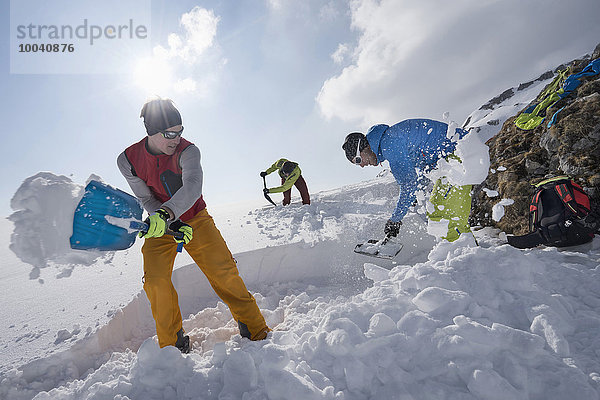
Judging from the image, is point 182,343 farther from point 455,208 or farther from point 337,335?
point 455,208

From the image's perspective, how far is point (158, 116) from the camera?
6.23 feet

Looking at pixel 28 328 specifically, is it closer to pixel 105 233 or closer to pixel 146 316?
pixel 146 316

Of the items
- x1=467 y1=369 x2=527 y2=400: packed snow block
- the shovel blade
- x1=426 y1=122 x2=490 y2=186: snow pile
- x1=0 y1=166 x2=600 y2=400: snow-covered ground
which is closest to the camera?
x1=467 y1=369 x2=527 y2=400: packed snow block

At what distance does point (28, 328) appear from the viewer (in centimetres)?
199

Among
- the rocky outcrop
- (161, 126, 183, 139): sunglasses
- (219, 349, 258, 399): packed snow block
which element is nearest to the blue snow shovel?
(161, 126, 183, 139): sunglasses

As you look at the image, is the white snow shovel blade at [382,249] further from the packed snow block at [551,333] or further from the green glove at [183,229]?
the green glove at [183,229]

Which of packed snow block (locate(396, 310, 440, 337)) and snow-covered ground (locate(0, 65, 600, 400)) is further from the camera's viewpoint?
packed snow block (locate(396, 310, 440, 337))

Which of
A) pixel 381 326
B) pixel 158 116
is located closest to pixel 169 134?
pixel 158 116

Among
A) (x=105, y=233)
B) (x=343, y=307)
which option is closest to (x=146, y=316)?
(x=105, y=233)

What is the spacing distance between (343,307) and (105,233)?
146cm

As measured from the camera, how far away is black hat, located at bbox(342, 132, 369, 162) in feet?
9.77

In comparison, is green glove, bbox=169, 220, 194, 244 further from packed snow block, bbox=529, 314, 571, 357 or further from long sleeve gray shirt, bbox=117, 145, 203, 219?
packed snow block, bbox=529, 314, 571, 357

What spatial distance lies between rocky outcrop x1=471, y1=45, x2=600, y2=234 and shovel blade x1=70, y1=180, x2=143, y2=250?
13.3 ft

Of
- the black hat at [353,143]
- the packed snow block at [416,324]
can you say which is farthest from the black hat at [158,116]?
the packed snow block at [416,324]
